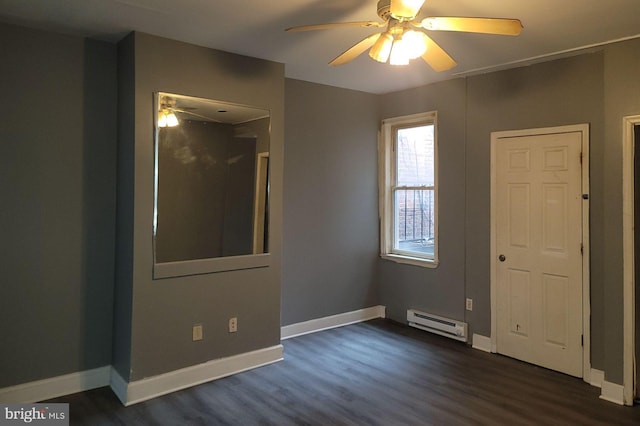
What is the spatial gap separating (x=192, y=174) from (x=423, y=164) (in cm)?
255

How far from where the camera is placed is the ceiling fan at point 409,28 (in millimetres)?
2135

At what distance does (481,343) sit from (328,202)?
2.03 metres

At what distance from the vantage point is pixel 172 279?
3375 millimetres

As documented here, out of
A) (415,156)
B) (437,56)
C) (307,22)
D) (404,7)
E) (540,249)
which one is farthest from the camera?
(415,156)

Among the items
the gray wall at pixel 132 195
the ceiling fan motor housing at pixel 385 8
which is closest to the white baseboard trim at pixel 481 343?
the gray wall at pixel 132 195

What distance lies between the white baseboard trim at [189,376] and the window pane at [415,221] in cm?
192

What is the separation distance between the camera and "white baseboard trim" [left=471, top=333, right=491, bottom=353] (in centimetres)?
418

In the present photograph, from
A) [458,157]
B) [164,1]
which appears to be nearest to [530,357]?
[458,157]

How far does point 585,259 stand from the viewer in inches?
140

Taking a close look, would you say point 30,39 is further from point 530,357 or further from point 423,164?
point 530,357

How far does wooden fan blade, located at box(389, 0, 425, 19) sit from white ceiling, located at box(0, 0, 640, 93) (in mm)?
522

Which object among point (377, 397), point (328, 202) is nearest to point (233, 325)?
point (377, 397)

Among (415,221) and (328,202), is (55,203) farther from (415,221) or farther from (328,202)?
(415,221)

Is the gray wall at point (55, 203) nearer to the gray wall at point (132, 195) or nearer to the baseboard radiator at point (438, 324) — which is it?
the gray wall at point (132, 195)
